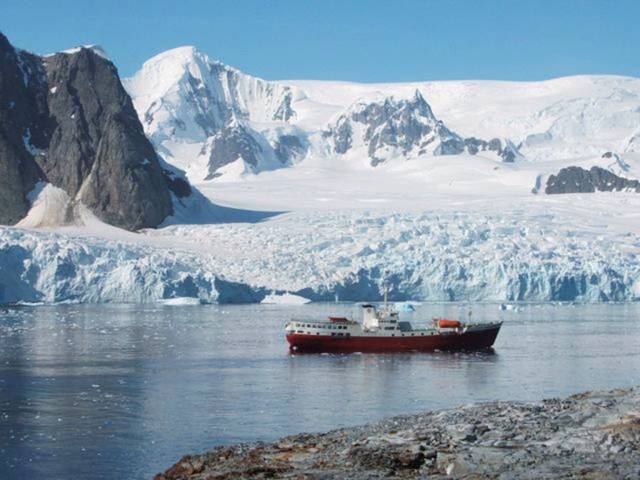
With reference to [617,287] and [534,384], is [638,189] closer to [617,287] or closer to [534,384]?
[617,287]

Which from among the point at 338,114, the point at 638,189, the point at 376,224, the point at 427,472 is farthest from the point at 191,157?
the point at 427,472

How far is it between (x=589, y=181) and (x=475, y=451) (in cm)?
13015

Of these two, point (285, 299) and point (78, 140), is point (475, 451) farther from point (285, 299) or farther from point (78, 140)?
point (78, 140)

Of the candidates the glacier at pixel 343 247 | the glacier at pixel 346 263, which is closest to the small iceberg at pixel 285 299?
the glacier at pixel 343 247

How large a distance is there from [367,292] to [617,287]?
1884 cm

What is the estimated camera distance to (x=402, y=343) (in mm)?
49656

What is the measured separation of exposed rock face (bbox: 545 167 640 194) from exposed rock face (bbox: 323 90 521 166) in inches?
961

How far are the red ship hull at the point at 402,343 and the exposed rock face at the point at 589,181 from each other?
93.7 meters

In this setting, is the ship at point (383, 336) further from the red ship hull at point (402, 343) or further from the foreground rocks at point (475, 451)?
the foreground rocks at point (475, 451)

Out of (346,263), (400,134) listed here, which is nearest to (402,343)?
(346,263)

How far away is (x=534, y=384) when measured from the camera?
114ft

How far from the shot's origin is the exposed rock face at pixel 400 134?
172m

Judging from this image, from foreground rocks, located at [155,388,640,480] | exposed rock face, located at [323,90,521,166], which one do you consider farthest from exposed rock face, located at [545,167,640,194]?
foreground rocks, located at [155,388,640,480]

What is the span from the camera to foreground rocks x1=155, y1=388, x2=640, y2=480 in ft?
53.2
